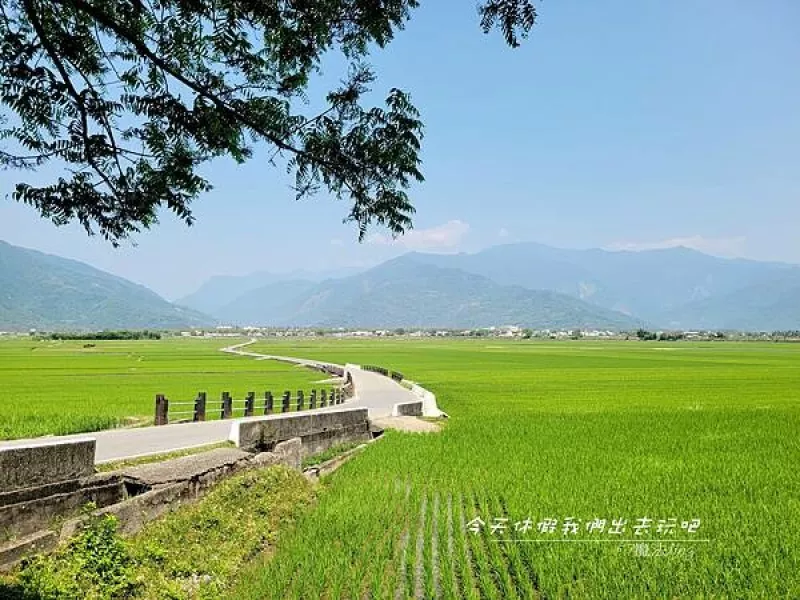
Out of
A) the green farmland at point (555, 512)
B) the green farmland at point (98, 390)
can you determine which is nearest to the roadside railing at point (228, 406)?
the green farmland at point (98, 390)

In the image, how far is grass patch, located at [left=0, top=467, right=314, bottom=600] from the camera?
229 inches

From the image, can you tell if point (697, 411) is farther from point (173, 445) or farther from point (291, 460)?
point (173, 445)

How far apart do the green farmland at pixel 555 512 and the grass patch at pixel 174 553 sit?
1.26 ft

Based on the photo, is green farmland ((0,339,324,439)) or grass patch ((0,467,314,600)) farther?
green farmland ((0,339,324,439))

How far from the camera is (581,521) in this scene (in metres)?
7.89

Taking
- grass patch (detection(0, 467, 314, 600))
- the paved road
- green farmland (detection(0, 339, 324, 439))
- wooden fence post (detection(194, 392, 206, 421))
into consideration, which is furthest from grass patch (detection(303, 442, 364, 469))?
green farmland (detection(0, 339, 324, 439))

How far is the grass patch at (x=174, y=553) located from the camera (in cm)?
580

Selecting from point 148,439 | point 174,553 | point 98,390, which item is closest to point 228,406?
point 148,439

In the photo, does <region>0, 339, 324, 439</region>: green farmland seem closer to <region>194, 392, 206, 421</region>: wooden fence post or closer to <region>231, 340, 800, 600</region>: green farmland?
<region>194, 392, 206, 421</region>: wooden fence post

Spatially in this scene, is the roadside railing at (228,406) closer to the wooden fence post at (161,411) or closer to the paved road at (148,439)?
the wooden fence post at (161,411)

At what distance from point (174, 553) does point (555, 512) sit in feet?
14.5

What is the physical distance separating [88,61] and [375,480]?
8636mm

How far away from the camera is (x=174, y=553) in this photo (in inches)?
284

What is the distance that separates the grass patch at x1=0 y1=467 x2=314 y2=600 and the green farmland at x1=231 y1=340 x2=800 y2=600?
385mm
